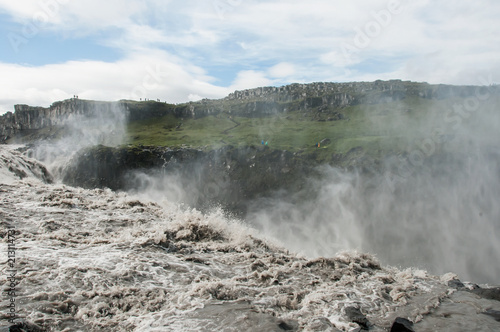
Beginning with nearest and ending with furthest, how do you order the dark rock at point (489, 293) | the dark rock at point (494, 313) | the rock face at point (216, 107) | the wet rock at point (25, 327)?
the wet rock at point (25, 327)
the dark rock at point (494, 313)
the dark rock at point (489, 293)
the rock face at point (216, 107)

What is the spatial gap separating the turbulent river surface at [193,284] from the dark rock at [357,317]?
0.05m

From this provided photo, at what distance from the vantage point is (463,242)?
185ft

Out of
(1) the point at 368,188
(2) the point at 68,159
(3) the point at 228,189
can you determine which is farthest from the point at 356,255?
(2) the point at 68,159

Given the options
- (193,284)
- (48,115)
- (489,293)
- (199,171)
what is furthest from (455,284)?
(48,115)

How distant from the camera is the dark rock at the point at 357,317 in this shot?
15.2 meters

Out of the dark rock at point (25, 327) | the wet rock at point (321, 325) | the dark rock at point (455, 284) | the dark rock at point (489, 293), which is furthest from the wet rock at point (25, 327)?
the dark rock at point (489, 293)

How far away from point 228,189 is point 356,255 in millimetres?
60645

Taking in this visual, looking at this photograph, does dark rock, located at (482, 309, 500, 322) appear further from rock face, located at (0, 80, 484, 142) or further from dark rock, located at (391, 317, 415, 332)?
rock face, located at (0, 80, 484, 142)

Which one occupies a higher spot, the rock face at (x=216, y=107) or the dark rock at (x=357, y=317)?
the rock face at (x=216, y=107)

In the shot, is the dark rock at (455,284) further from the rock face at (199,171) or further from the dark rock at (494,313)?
the rock face at (199,171)

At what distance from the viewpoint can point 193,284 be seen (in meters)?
18.3

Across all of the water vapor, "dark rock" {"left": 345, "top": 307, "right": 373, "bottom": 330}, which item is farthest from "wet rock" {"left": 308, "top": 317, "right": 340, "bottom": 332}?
the water vapor

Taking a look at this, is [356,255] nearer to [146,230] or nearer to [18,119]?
[146,230]

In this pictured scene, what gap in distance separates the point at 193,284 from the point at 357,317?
8.33 metres
